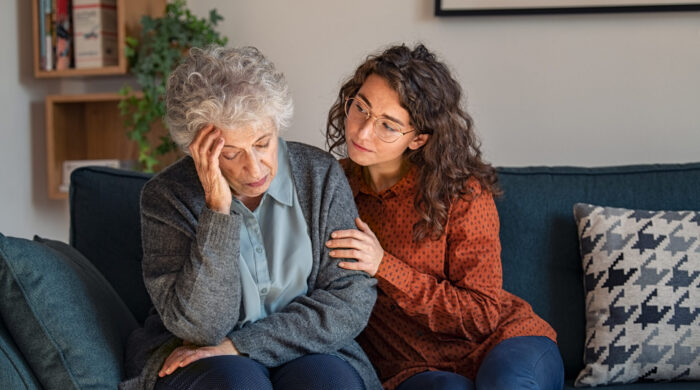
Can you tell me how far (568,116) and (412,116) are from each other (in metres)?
0.97

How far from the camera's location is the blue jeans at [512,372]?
57.4 inches

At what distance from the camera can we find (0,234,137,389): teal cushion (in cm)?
137

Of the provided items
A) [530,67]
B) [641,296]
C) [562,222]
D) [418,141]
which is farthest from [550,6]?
[641,296]

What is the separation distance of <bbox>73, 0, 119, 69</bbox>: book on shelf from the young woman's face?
1.39 metres

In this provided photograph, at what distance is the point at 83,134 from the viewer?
9.76 feet

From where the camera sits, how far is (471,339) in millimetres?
1666

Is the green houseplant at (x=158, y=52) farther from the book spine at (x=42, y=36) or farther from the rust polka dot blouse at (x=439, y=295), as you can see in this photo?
the rust polka dot blouse at (x=439, y=295)

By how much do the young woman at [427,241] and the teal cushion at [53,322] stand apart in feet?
1.66

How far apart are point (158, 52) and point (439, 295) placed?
1.46 meters

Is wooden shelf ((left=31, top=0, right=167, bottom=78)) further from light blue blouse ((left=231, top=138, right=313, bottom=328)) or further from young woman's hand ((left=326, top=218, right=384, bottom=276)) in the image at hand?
young woman's hand ((left=326, top=218, right=384, bottom=276))

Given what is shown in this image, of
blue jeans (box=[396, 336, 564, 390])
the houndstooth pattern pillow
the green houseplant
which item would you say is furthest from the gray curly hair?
the green houseplant

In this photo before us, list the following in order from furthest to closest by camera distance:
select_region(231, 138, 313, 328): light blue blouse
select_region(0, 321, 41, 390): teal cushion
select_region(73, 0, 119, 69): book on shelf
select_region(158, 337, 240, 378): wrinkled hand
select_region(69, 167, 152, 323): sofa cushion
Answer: select_region(73, 0, 119, 69): book on shelf, select_region(69, 167, 152, 323): sofa cushion, select_region(231, 138, 313, 328): light blue blouse, select_region(158, 337, 240, 378): wrinkled hand, select_region(0, 321, 41, 390): teal cushion

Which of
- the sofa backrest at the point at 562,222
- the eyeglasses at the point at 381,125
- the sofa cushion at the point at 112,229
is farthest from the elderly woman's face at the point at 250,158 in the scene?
the sofa backrest at the point at 562,222

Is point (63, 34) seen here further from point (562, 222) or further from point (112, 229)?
point (562, 222)
